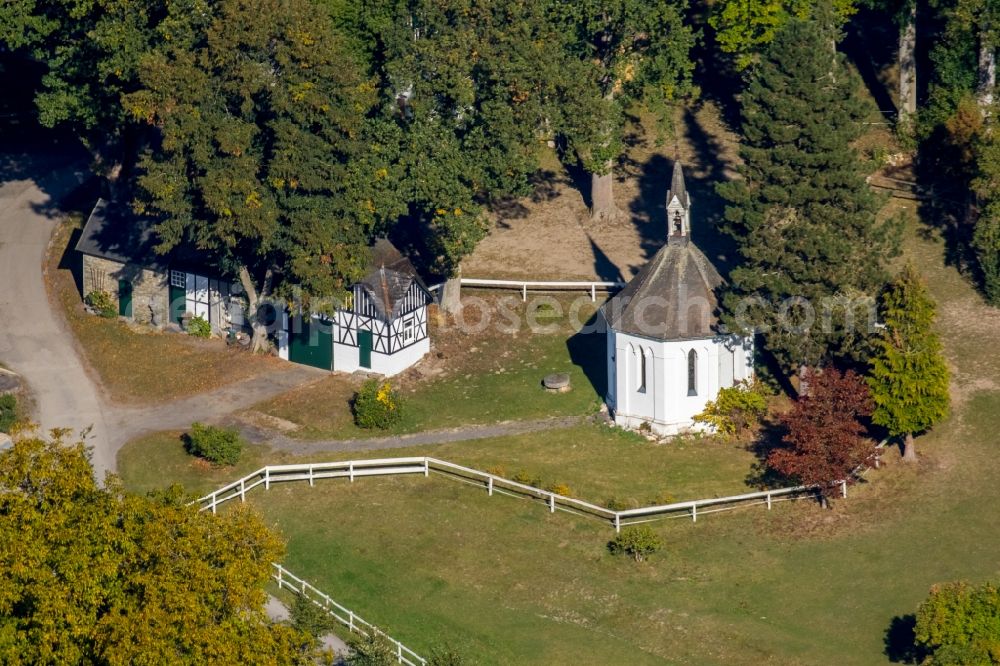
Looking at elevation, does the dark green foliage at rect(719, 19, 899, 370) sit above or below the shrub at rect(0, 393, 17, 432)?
above

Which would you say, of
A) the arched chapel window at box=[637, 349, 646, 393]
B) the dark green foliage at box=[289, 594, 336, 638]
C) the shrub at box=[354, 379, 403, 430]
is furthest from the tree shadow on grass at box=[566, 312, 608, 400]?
the dark green foliage at box=[289, 594, 336, 638]

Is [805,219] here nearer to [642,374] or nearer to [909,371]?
[909,371]

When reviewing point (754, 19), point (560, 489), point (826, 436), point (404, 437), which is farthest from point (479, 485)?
point (754, 19)

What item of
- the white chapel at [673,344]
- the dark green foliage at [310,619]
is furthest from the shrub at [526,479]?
the dark green foliage at [310,619]

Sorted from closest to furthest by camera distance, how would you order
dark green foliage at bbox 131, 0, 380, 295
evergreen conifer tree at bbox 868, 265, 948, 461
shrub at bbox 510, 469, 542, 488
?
evergreen conifer tree at bbox 868, 265, 948, 461 < shrub at bbox 510, 469, 542, 488 < dark green foliage at bbox 131, 0, 380, 295

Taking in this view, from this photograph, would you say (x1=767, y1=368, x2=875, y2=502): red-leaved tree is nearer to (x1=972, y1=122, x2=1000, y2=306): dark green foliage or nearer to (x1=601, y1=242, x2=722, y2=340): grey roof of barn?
(x1=601, y1=242, x2=722, y2=340): grey roof of barn

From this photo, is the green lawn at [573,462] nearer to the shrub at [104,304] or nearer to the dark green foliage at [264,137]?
the dark green foliage at [264,137]
